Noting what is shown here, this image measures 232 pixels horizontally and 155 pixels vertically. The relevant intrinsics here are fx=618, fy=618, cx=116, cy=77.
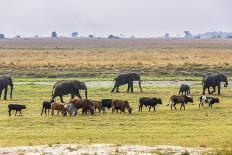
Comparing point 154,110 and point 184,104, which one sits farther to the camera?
point 184,104

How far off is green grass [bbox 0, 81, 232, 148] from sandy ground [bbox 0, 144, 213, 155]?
1.52 meters

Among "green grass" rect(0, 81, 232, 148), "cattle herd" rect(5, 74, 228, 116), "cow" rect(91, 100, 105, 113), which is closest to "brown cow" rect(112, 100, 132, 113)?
"cattle herd" rect(5, 74, 228, 116)

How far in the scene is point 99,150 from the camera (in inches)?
845

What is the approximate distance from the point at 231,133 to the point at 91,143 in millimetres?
6745

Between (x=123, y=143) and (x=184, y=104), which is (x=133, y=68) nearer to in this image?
(x=184, y=104)

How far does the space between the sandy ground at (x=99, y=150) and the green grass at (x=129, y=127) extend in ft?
4.99

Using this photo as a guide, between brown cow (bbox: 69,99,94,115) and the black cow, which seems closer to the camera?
brown cow (bbox: 69,99,94,115)

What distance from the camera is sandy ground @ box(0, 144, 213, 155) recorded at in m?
21.2

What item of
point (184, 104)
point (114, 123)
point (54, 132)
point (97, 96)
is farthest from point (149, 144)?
point (97, 96)

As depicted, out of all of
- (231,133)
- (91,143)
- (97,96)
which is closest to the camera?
(91,143)

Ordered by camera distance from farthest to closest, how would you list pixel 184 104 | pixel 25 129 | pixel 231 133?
pixel 184 104, pixel 25 129, pixel 231 133

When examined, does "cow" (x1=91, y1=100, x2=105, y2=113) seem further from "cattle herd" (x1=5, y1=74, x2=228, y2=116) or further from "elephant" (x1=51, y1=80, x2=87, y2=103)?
"elephant" (x1=51, y1=80, x2=87, y2=103)

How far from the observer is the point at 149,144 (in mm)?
23641

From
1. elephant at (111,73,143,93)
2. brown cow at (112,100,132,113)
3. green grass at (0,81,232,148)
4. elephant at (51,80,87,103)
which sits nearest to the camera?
green grass at (0,81,232,148)
